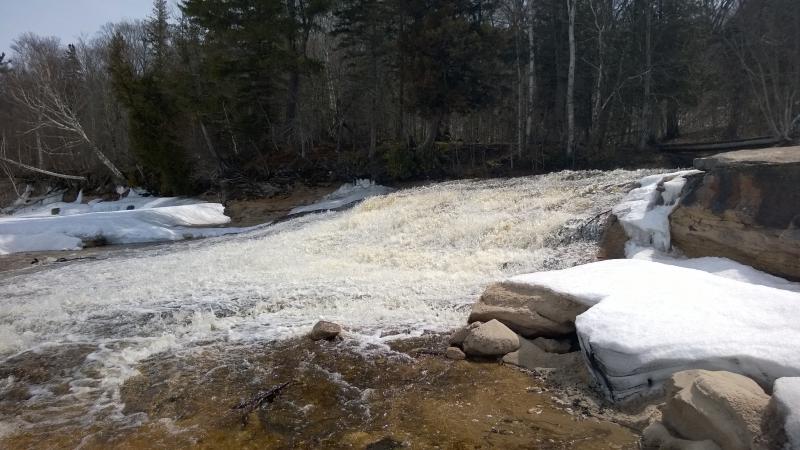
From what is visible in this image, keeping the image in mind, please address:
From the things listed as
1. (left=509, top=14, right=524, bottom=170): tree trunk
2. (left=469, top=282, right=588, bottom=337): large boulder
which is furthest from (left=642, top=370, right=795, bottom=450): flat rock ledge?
(left=509, top=14, right=524, bottom=170): tree trunk

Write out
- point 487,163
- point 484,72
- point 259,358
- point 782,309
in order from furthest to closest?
Result: point 487,163
point 484,72
point 259,358
point 782,309

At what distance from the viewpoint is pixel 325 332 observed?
5.40 metres

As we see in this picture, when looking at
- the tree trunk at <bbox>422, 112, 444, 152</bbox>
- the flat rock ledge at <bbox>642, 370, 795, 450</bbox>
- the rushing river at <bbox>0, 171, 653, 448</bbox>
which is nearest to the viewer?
the flat rock ledge at <bbox>642, 370, 795, 450</bbox>

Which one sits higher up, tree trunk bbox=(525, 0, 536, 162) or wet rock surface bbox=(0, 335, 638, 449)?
tree trunk bbox=(525, 0, 536, 162)

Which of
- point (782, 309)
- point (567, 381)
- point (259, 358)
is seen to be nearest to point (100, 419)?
point (259, 358)

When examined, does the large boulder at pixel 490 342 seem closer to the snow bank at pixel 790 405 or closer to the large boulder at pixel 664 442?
the large boulder at pixel 664 442

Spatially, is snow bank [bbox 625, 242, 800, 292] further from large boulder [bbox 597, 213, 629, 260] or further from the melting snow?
the melting snow

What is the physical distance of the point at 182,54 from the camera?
2291 cm

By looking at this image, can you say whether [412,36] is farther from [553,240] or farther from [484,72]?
[553,240]

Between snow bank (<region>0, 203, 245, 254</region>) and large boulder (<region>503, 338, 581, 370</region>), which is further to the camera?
snow bank (<region>0, 203, 245, 254</region>)

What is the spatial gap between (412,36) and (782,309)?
680 inches

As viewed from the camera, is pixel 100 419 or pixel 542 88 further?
pixel 542 88

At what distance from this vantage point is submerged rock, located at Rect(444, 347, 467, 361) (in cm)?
483

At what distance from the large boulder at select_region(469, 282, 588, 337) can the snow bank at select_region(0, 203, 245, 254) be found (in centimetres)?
1233
